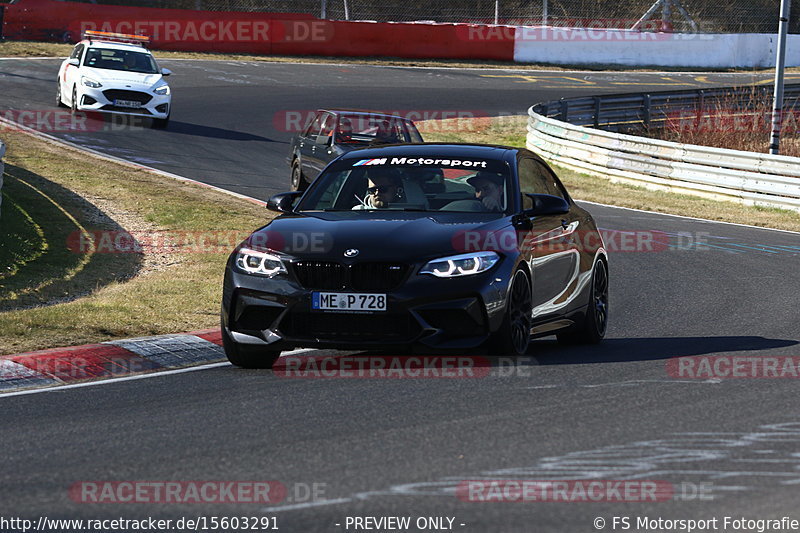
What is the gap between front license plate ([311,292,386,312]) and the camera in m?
8.40

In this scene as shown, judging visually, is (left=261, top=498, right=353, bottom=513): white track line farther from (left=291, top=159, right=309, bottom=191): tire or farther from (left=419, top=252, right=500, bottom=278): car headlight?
(left=291, top=159, right=309, bottom=191): tire

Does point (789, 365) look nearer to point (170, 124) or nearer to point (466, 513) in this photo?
point (466, 513)

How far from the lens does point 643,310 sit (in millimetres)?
12359

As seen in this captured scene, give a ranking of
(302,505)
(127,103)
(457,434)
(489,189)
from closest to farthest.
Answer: (302,505) < (457,434) < (489,189) < (127,103)

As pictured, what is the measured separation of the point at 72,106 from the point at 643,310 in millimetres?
19388

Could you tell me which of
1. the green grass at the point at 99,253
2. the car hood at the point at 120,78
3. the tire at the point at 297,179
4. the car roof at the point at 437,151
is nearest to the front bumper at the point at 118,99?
the car hood at the point at 120,78

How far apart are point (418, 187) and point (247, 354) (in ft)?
6.21

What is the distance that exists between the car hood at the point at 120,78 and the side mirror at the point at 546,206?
63.6 ft

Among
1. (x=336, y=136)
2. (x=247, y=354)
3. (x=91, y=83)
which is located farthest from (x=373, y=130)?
(x=247, y=354)

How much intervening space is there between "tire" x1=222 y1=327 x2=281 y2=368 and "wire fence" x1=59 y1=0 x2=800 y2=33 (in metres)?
38.7

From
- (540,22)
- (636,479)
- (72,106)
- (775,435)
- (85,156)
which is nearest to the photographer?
(636,479)

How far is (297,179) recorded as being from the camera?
68.9 ft

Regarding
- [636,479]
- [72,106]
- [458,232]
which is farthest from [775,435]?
[72,106]

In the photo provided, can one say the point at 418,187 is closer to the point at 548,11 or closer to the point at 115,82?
the point at 115,82
